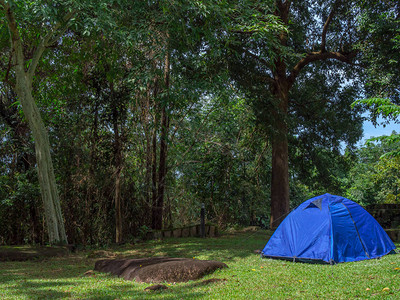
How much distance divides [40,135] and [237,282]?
7.06 metres

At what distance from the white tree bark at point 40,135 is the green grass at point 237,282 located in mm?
1513

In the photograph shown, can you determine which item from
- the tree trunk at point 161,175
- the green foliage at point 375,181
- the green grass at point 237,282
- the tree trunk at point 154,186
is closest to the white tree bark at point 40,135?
the green grass at point 237,282

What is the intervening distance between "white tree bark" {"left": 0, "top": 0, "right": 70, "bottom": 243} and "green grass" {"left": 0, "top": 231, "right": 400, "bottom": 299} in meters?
1.51

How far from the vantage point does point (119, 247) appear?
11.6 meters

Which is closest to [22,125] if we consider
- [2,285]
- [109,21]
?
[109,21]

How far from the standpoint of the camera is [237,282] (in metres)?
6.06

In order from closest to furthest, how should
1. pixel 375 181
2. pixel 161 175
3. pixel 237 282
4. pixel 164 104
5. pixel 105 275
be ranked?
1. pixel 237 282
2. pixel 105 275
3. pixel 164 104
4. pixel 161 175
5. pixel 375 181

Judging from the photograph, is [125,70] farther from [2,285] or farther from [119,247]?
[2,285]

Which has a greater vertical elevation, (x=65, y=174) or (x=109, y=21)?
(x=109, y=21)

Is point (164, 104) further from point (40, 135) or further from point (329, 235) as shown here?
point (329, 235)

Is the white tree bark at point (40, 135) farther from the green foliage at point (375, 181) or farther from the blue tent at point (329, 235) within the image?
the green foliage at point (375, 181)

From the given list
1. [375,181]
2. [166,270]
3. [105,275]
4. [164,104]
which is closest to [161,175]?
[164,104]

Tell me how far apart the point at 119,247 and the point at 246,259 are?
15.1ft

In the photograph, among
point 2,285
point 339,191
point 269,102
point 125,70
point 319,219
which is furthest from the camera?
point 339,191
